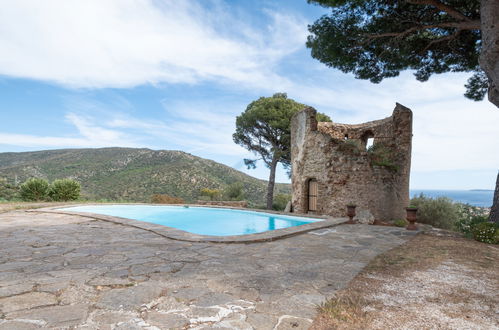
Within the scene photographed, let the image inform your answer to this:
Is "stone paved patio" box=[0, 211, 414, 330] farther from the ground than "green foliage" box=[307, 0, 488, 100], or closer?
closer

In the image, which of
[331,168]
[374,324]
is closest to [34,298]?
[374,324]

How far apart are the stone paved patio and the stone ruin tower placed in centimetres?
534

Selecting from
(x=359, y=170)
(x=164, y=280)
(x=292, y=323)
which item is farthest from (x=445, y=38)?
(x=164, y=280)

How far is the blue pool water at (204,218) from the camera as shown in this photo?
8.82 m

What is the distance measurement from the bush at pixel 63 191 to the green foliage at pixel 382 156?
14038mm

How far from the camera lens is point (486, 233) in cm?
549

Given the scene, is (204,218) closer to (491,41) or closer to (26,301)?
(26,301)

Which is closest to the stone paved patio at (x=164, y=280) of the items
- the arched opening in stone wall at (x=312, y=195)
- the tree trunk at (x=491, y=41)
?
the tree trunk at (x=491, y=41)

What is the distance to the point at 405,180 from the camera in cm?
1059

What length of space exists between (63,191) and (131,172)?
19.5m

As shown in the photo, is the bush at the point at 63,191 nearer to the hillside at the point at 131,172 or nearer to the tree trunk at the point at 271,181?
the hillside at the point at 131,172

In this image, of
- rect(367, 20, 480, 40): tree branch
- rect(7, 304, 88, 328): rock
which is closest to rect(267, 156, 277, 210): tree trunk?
rect(367, 20, 480, 40): tree branch

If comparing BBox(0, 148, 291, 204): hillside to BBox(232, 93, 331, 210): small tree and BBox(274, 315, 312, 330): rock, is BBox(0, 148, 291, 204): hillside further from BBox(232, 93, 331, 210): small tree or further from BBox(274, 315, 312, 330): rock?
BBox(274, 315, 312, 330): rock

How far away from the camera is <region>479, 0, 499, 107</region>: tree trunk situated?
5738 millimetres
